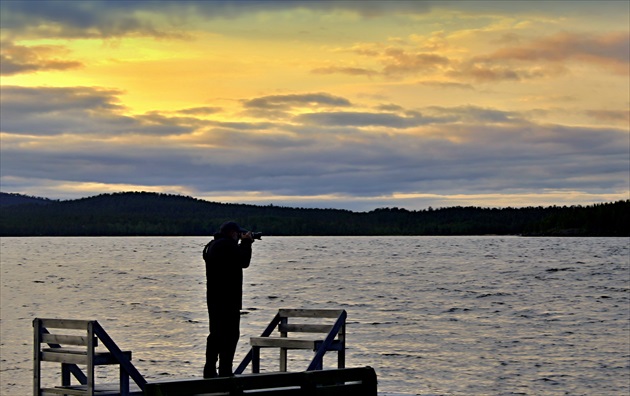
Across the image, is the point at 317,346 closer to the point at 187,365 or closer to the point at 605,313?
the point at 187,365

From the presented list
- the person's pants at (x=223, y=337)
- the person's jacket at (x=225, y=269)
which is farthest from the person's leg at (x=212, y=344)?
the person's jacket at (x=225, y=269)

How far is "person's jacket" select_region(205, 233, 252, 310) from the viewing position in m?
14.5

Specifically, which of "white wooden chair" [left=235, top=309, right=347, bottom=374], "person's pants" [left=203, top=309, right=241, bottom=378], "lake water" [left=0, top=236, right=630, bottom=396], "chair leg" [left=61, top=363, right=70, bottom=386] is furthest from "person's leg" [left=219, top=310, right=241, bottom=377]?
"lake water" [left=0, top=236, right=630, bottom=396]

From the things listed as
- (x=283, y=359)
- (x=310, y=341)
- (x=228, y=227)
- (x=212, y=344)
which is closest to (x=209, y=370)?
(x=212, y=344)

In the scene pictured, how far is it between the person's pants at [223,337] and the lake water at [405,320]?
52.5 feet

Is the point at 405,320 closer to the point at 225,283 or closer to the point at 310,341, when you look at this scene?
the point at 310,341

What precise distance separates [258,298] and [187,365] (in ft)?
134

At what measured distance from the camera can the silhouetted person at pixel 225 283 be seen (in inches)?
570

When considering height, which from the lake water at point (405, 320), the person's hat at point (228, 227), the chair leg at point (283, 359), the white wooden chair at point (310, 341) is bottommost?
the lake water at point (405, 320)

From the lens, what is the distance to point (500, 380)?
34500 mm

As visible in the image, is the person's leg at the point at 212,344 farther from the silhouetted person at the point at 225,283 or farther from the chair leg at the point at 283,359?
the chair leg at the point at 283,359

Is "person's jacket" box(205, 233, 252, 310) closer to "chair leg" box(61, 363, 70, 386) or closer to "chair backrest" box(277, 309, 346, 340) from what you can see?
"chair leg" box(61, 363, 70, 386)

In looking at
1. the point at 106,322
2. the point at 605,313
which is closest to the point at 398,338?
the point at 106,322

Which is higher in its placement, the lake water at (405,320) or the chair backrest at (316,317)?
the chair backrest at (316,317)
